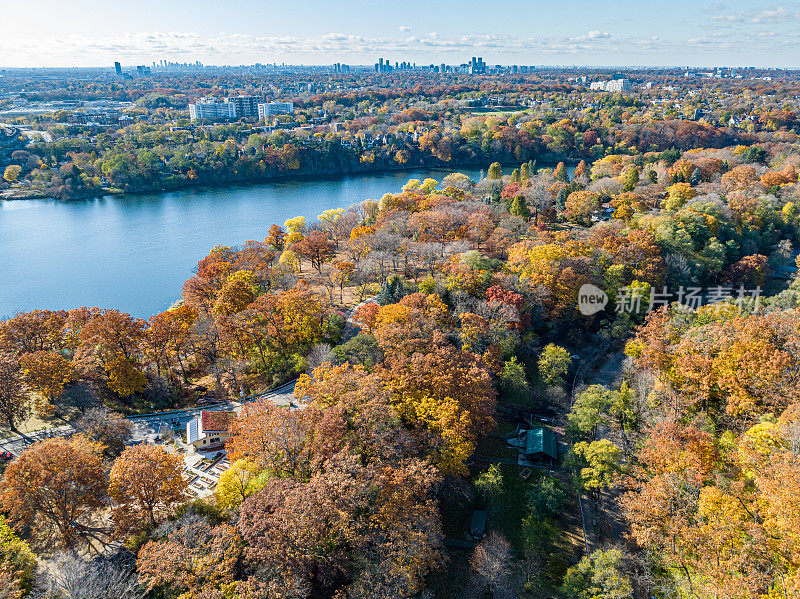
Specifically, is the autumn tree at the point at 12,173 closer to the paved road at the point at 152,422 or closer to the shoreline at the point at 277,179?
the shoreline at the point at 277,179

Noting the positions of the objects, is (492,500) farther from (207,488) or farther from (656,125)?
(656,125)

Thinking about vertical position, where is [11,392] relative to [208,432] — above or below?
above

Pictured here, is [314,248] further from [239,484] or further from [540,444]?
[239,484]

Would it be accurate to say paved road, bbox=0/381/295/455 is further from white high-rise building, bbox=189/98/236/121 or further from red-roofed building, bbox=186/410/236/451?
white high-rise building, bbox=189/98/236/121

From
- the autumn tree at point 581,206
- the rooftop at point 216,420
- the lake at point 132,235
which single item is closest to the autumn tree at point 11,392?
the rooftop at point 216,420

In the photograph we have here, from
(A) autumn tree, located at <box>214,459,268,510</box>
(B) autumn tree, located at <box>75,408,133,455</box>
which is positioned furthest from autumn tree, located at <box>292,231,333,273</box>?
(A) autumn tree, located at <box>214,459,268,510</box>

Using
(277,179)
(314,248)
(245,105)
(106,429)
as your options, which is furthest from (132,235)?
(245,105)

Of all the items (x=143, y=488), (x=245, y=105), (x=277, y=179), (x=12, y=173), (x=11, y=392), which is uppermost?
(x=245, y=105)
